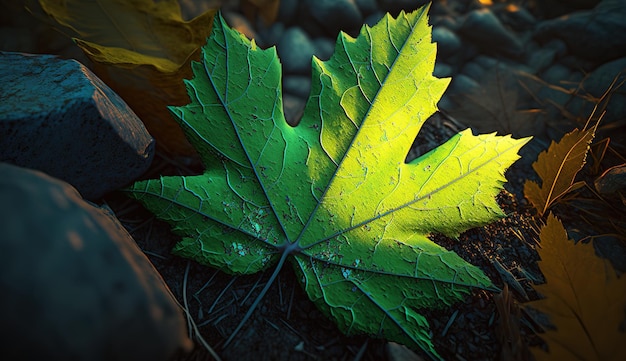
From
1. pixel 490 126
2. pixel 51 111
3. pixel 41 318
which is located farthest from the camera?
pixel 490 126

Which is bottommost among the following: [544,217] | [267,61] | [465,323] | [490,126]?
[465,323]

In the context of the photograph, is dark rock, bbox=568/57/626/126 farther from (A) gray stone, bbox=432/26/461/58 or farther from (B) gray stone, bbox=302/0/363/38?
(B) gray stone, bbox=302/0/363/38

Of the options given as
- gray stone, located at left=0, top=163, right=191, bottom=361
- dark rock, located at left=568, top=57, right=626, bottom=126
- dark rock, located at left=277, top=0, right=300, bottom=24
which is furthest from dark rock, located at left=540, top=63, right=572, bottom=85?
gray stone, located at left=0, top=163, right=191, bottom=361

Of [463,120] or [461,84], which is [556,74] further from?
[463,120]

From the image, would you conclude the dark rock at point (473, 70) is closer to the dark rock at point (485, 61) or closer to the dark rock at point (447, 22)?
the dark rock at point (485, 61)

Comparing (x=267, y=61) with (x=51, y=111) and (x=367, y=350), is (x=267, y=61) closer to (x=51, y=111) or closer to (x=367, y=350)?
(x=51, y=111)

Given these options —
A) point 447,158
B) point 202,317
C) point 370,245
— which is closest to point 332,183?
point 370,245
